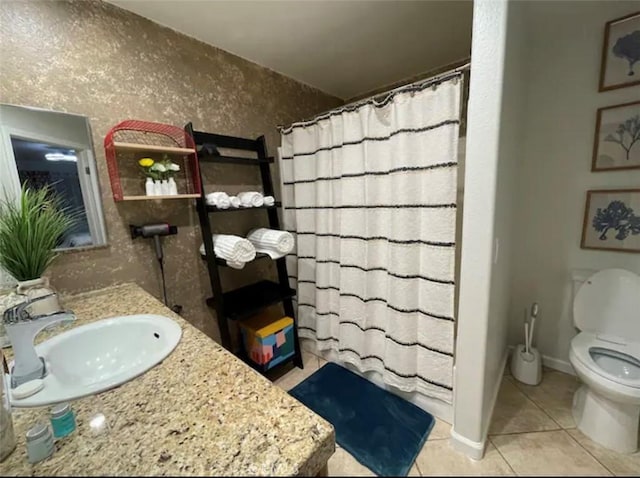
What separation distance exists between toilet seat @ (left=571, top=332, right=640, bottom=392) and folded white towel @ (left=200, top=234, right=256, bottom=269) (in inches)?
67.4

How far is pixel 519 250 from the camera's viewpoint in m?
1.62

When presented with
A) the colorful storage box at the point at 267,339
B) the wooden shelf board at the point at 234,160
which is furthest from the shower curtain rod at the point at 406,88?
the colorful storage box at the point at 267,339

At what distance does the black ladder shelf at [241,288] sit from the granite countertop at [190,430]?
817 mm

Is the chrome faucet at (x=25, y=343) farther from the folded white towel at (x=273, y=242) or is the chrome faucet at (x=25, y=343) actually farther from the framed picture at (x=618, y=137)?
the framed picture at (x=618, y=137)

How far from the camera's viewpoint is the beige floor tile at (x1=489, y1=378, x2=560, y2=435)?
2.20 feet

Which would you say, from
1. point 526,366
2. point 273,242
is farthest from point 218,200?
point 526,366

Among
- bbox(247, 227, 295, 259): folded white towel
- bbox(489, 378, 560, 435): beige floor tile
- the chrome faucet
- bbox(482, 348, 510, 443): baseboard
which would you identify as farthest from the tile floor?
bbox(247, 227, 295, 259): folded white towel

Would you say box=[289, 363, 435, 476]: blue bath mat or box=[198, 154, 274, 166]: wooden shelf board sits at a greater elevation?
box=[198, 154, 274, 166]: wooden shelf board

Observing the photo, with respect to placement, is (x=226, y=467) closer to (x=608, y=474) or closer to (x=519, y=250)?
(x=608, y=474)

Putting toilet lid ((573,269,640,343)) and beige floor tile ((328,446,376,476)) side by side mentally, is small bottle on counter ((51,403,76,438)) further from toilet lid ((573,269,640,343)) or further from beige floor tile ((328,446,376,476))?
toilet lid ((573,269,640,343))

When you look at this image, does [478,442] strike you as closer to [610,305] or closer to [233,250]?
[233,250]

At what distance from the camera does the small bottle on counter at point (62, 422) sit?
47 cm

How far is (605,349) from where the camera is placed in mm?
1298

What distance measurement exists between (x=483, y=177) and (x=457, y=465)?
81 cm
